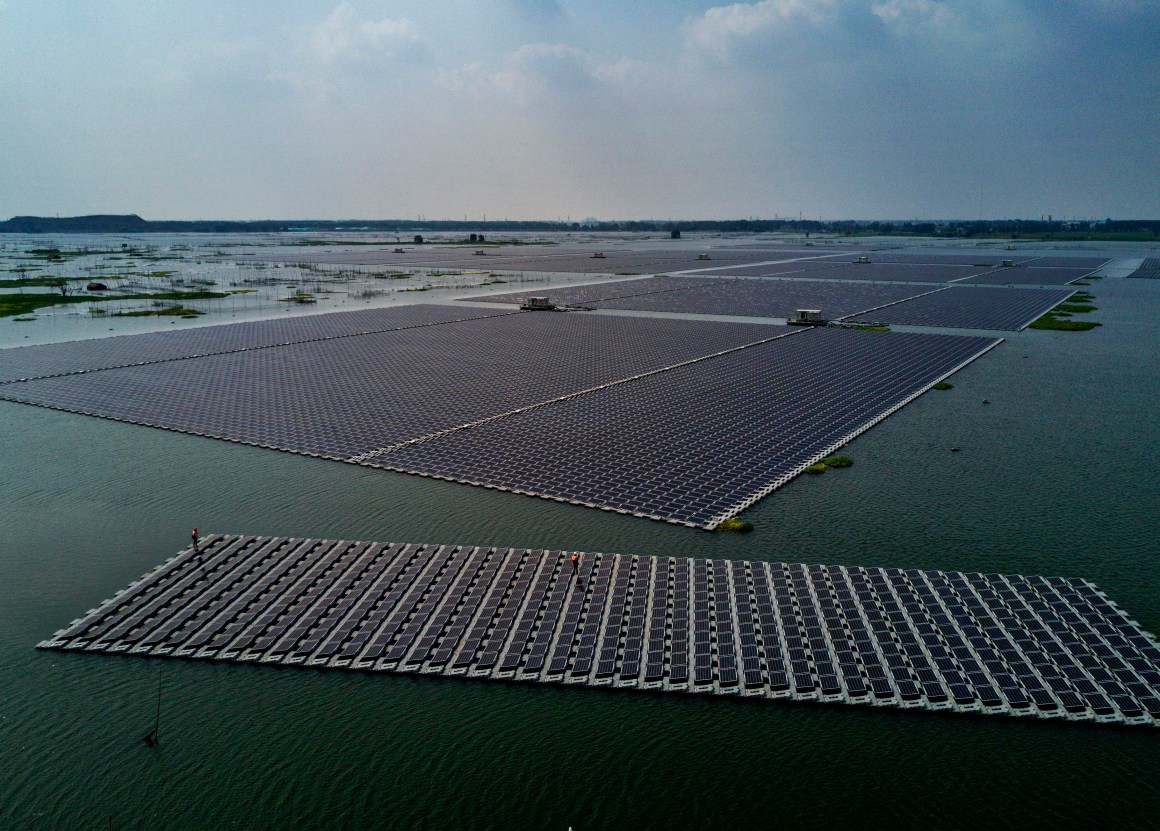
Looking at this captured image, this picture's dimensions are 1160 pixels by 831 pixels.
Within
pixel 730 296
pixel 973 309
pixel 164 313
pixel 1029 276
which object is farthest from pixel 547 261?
pixel 973 309

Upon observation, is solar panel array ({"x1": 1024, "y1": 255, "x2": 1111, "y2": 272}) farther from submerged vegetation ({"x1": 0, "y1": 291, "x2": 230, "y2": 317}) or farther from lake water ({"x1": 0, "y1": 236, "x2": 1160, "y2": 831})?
submerged vegetation ({"x1": 0, "y1": 291, "x2": 230, "y2": 317})

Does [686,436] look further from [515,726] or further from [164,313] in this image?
[164,313]

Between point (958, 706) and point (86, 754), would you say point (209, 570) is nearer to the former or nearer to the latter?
point (86, 754)

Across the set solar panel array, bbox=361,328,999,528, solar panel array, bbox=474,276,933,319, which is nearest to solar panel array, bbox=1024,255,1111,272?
solar panel array, bbox=474,276,933,319

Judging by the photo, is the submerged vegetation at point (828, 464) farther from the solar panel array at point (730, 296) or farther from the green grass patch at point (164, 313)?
the green grass patch at point (164, 313)

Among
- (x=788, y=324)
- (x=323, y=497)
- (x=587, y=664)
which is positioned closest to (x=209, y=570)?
(x=323, y=497)
